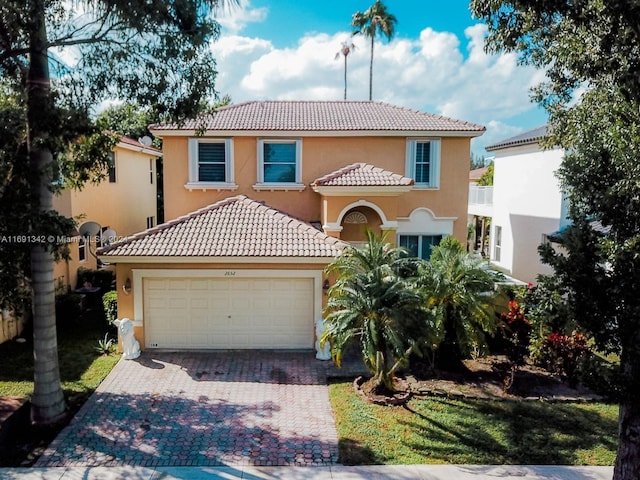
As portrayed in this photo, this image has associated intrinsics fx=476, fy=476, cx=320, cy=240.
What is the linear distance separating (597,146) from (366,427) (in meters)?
6.96

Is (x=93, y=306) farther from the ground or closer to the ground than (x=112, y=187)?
closer to the ground

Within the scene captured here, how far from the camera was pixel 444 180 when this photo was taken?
19.7 meters

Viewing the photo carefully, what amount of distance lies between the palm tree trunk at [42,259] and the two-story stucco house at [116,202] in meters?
7.73

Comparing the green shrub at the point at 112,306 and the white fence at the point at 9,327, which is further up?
the green shrub at the point at 112,306

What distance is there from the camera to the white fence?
15.0 m

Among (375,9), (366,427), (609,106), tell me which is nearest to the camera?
(609,106)

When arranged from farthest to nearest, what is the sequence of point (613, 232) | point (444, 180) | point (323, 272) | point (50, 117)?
point (444, 180) → point (323, 272) → point (50, 117) → point (613, 232)

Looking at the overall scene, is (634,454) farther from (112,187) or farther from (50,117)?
(112,187)

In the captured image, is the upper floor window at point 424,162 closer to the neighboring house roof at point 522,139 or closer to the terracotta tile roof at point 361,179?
the terracotta tile roof at point 361,179

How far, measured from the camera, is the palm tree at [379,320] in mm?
11039

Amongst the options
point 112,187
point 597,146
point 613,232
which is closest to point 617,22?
Result: point 597,146

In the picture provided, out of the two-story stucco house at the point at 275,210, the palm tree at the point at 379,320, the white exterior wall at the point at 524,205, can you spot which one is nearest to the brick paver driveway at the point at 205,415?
the two-story stucco house at the point at 275,210

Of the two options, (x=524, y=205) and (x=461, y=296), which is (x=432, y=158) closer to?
(x=524, y=205)

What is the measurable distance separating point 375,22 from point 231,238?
34668 mm
